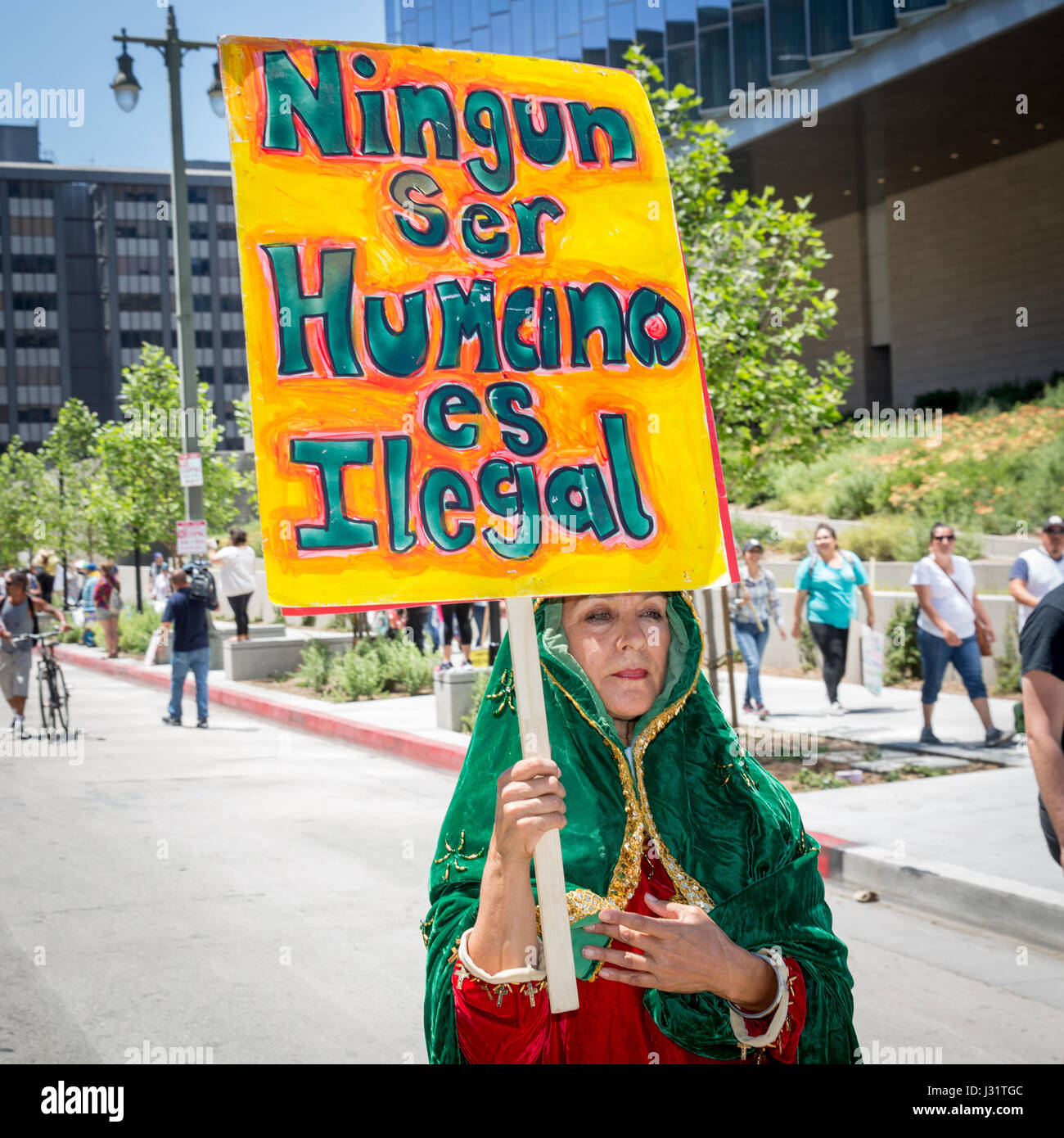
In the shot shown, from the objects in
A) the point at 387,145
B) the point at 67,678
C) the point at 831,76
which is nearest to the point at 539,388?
the point at 387,145

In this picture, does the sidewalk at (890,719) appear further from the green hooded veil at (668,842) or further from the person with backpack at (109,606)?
the person with backpack at (109,606)

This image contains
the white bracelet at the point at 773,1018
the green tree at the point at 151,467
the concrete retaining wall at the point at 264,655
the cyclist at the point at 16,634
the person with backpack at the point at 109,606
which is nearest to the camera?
the white bracelet at the point at 773,1018

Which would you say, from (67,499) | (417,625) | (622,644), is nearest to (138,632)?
(417,625)

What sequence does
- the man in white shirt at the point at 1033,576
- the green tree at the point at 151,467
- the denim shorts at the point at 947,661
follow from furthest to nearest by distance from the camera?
the green tree at the point at 151,467, the denim shorts at the point at 947,661, the man in white shirt at the point at 1033,576

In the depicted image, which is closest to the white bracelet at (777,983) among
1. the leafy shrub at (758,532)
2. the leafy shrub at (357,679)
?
the leafy shrub at (357,679)

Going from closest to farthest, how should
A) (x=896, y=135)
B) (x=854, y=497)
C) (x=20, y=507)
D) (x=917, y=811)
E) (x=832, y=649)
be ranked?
1. (x=917, y=811)
2. (x=832, y=649)
3. (x=854, y=497)
4. (x=896, y=135)
5. (x=20, y=507)

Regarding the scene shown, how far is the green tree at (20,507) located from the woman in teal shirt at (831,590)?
3278 cm

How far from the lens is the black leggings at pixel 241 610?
69.3 feet

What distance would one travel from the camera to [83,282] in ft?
359

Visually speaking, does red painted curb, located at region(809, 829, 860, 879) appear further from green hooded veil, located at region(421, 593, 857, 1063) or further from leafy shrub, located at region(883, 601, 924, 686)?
leafy shrub, located at region(883, 601, 924, 686)

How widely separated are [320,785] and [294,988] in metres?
5.49

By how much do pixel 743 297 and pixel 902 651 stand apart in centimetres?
649

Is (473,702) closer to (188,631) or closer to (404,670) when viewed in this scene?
(188,631)

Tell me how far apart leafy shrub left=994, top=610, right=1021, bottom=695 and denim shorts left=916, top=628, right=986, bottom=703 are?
8.98 ft
